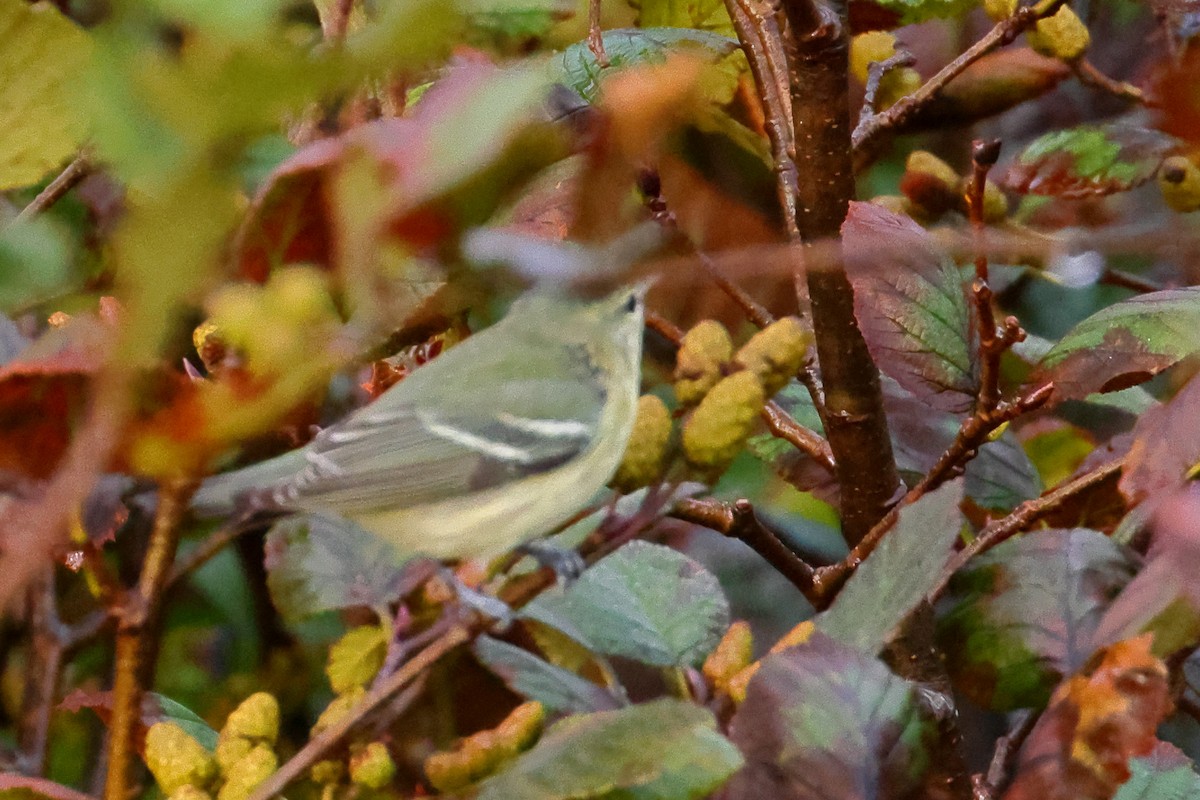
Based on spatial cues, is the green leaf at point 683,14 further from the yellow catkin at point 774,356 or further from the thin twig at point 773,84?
the yellow catkin at point 774,356

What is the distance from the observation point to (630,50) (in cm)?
45

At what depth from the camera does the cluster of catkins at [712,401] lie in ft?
0.91

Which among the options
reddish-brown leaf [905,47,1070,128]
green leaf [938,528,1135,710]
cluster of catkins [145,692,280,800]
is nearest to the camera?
cluster of catkins [145,692,280,800]

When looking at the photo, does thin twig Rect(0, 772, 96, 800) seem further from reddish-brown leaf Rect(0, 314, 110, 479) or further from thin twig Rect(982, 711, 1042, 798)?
thin twig Rect(982, 711, 1042, 798)

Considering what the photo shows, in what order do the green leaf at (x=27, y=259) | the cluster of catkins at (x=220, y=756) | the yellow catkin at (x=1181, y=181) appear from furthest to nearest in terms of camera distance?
1. the yellow catkin at (x=1181, y=181)
2. the cluster of catkins at (x=220, y=756)
3. the green leaf at (x=27, y=259)

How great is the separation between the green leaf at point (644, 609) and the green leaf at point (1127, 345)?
142 millimetres

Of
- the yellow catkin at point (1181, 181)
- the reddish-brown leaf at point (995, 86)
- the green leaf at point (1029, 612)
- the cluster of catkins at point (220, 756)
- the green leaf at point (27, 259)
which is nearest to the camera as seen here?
the green leaf at point (27, 259)

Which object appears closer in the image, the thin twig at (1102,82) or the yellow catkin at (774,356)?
the yellow catkin at (774,356)

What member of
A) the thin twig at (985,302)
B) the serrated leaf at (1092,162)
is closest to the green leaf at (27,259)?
the thin twig at (985,302)

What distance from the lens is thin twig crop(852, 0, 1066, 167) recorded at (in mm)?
440

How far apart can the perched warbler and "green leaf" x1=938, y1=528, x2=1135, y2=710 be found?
18 centimetres

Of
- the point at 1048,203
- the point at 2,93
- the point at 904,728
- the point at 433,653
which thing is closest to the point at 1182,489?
the point at 904,728

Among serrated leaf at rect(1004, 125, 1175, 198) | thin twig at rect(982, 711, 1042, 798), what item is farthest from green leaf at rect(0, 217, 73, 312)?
serrated leaf at rect(1004, 125, 1175, 198)

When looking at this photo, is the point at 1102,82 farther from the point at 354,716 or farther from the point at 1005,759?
the point at 354,716
